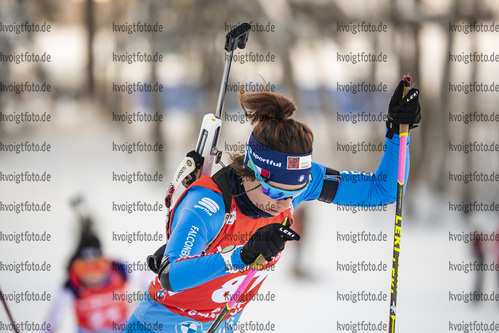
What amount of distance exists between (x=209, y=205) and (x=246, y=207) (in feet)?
0.63

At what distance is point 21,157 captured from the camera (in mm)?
7062

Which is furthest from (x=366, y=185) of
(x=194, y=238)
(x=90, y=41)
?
(x=90, y=41)

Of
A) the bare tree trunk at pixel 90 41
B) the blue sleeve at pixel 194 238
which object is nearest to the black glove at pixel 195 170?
the blue sleeve at pixel 194 238

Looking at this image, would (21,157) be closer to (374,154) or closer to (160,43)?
(160,43)

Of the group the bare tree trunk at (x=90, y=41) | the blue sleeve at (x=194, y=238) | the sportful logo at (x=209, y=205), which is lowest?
the blue sleeve at (x=194, y=238)

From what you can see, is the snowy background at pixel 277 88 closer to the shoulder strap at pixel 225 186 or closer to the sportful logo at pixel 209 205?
the shoulder strap at pixel 225 186

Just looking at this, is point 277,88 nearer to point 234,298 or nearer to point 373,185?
point 373,185

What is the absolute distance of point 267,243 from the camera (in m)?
1.46

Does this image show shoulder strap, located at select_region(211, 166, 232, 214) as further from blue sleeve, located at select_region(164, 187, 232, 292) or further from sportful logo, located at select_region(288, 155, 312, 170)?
sportful logo, located at select_region(288, 155, 312, 170)

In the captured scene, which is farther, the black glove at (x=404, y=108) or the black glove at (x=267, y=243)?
the black glove at (x=404, y=108)

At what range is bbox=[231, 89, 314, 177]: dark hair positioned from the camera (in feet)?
5.71

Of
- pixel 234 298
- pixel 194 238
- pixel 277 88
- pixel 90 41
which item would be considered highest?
pixel 90 41

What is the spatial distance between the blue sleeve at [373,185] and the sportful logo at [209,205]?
0.64 meters

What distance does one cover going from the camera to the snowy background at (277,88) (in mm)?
6742
